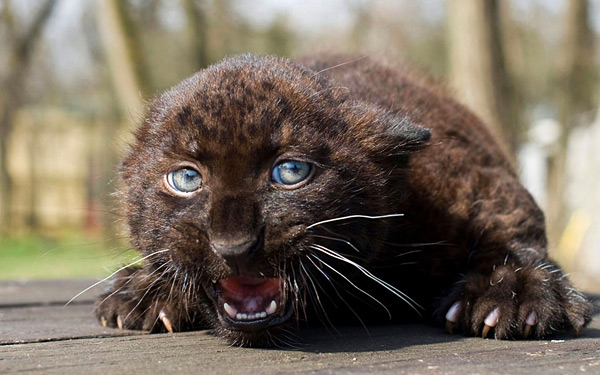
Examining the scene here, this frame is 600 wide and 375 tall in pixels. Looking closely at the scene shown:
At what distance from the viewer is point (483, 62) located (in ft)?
25.3

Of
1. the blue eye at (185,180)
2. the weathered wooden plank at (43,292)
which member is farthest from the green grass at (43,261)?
the blue eye at (185,180)

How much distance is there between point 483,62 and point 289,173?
227 inches

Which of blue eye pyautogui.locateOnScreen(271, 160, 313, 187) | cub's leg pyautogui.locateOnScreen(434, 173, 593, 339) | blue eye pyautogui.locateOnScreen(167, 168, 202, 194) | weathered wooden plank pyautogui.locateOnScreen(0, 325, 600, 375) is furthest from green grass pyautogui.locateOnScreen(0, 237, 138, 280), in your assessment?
blue eye pyautogui.locateOnScreen(271, 160, 313, 187)

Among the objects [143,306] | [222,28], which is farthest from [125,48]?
[143,306]

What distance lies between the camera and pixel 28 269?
14.3 meters

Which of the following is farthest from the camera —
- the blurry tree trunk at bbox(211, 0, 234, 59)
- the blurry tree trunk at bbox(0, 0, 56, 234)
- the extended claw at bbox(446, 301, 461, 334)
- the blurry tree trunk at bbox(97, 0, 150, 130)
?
the blurry tree trunk at bbox(0, 0, 56, 234)

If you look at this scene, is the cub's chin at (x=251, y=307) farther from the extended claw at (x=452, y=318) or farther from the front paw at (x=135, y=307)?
the extended claw at (x=452, y=318)

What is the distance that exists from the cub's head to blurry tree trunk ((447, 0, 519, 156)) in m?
5.07

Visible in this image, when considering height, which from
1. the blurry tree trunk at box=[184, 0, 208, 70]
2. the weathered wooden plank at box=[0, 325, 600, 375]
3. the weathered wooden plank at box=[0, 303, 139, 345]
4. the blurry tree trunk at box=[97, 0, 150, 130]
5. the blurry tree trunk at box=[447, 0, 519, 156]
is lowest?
the weathered wooden plank at box=[0, 325, 600, 375]

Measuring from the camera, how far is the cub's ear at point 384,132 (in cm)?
285

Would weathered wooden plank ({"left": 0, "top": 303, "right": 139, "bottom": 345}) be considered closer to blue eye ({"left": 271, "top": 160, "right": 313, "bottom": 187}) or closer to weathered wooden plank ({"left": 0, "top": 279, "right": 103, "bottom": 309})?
weathered wooden plank ({"left": 0, "top": 279, "right": 103, "bottom": 309})

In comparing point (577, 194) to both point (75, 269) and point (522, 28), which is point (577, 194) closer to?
point (522, 28)

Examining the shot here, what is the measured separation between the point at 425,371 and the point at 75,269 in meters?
13.7

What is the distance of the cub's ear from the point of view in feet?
9.36
